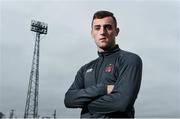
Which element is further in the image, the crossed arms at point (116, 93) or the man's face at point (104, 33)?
the man's face at point (104, 33)

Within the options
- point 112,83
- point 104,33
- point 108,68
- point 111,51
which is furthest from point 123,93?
point 104,33

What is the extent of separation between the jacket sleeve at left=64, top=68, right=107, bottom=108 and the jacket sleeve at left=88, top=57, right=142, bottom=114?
0.07m

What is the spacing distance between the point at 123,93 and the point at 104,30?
0.66 metres

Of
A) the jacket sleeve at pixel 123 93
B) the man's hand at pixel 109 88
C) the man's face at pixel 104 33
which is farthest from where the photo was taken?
the man's face at pixel 104 33

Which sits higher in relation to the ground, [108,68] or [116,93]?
[108,68]

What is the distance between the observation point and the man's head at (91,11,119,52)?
11.7 feet

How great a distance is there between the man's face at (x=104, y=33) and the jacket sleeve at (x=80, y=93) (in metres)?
0.42

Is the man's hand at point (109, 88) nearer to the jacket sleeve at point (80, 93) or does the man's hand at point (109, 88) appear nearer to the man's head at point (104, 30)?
the jacket sleeve at point (80, 93)

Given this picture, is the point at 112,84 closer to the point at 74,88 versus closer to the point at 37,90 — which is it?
the point at 74,88

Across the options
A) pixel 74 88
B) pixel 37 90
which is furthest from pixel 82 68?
pixel 37 90

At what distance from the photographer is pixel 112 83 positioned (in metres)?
3.51

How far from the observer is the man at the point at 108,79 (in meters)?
3.37

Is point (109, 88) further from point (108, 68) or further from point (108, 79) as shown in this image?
point (108, 68)

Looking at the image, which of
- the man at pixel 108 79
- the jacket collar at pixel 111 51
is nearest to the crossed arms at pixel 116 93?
the man at pixel 108 79
